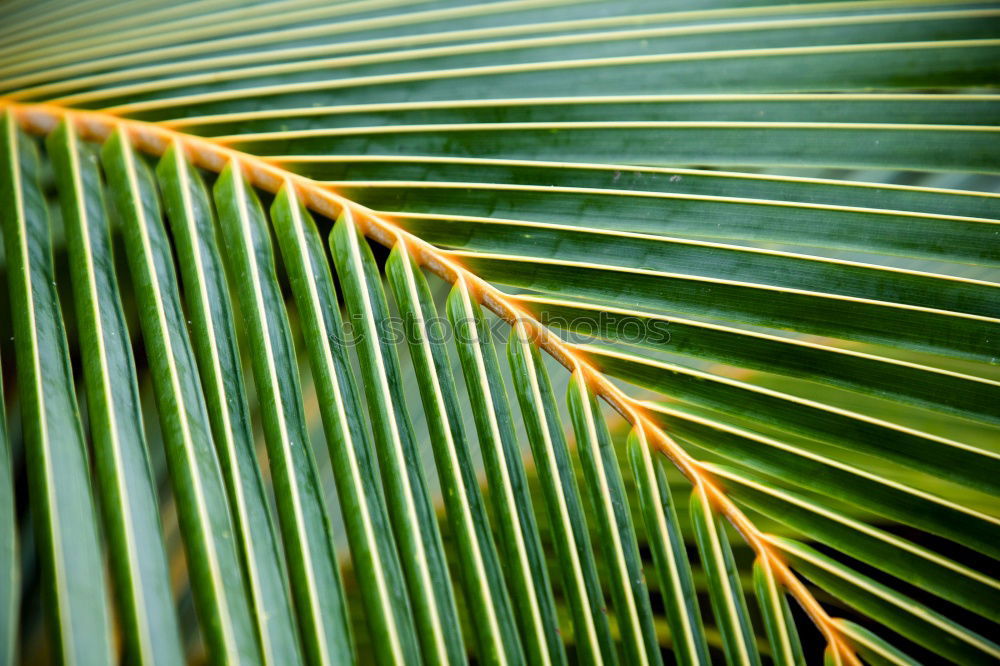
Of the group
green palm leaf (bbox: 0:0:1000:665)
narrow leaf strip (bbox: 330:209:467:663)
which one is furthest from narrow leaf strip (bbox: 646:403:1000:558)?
narrow leaf strip (bbox: 330:209:467:663)

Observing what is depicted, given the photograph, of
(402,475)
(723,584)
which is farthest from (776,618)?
(402,475)

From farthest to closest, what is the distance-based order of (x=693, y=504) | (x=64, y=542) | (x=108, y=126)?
(x=108, y=126)
(x=693, y=504)
(x=64, y=542)

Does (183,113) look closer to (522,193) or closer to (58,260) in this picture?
(58,260)

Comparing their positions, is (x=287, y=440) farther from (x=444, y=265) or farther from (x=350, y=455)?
(x=444, y=265)

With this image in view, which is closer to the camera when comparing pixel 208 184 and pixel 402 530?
pixel 402 530

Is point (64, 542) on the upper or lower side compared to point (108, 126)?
lower

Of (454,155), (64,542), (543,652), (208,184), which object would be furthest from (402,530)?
(208,184)

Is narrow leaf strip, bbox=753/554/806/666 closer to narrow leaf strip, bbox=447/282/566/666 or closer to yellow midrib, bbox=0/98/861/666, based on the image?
yellow midrib, bbox=0/98/861/666

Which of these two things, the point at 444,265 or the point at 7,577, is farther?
the point at 444,265
